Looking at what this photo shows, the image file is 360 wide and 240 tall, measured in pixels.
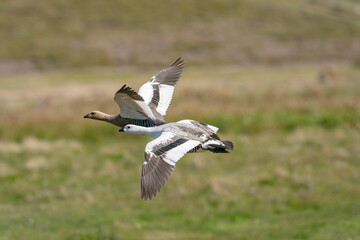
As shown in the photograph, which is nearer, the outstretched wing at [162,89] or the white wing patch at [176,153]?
the white wing patch at [176,153]

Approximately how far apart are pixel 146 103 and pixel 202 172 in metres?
13.7

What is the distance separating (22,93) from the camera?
37.4m

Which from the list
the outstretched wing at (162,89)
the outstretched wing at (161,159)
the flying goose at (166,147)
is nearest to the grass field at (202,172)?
the outstretched wing at (162,89)

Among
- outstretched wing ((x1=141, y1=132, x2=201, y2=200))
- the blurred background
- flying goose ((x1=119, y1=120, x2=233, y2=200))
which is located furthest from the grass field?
outstretched wing ((x1=141, y1=132, x2=201, y2=200))

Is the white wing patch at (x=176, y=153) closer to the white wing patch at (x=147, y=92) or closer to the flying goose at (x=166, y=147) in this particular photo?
the flying goose at (x=166, y=147)

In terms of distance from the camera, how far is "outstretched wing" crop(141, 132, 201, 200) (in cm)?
697

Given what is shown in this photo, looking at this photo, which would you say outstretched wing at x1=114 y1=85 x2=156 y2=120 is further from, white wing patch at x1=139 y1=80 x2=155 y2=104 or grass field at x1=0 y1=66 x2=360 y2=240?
grass field at x1=0 y1=66 x2=360 y2=240

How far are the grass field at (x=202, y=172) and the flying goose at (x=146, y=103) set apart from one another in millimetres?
5659

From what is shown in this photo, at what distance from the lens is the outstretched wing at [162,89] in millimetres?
9227

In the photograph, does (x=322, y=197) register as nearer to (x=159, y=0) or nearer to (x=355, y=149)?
(x=355, y=149)

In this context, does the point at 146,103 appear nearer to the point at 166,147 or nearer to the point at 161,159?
the point at 166,147

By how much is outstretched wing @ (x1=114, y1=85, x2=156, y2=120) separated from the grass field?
21.1 ft

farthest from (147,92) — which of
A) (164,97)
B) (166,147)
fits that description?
(166,147)

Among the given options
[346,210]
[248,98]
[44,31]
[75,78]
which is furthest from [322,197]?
[44,31]
